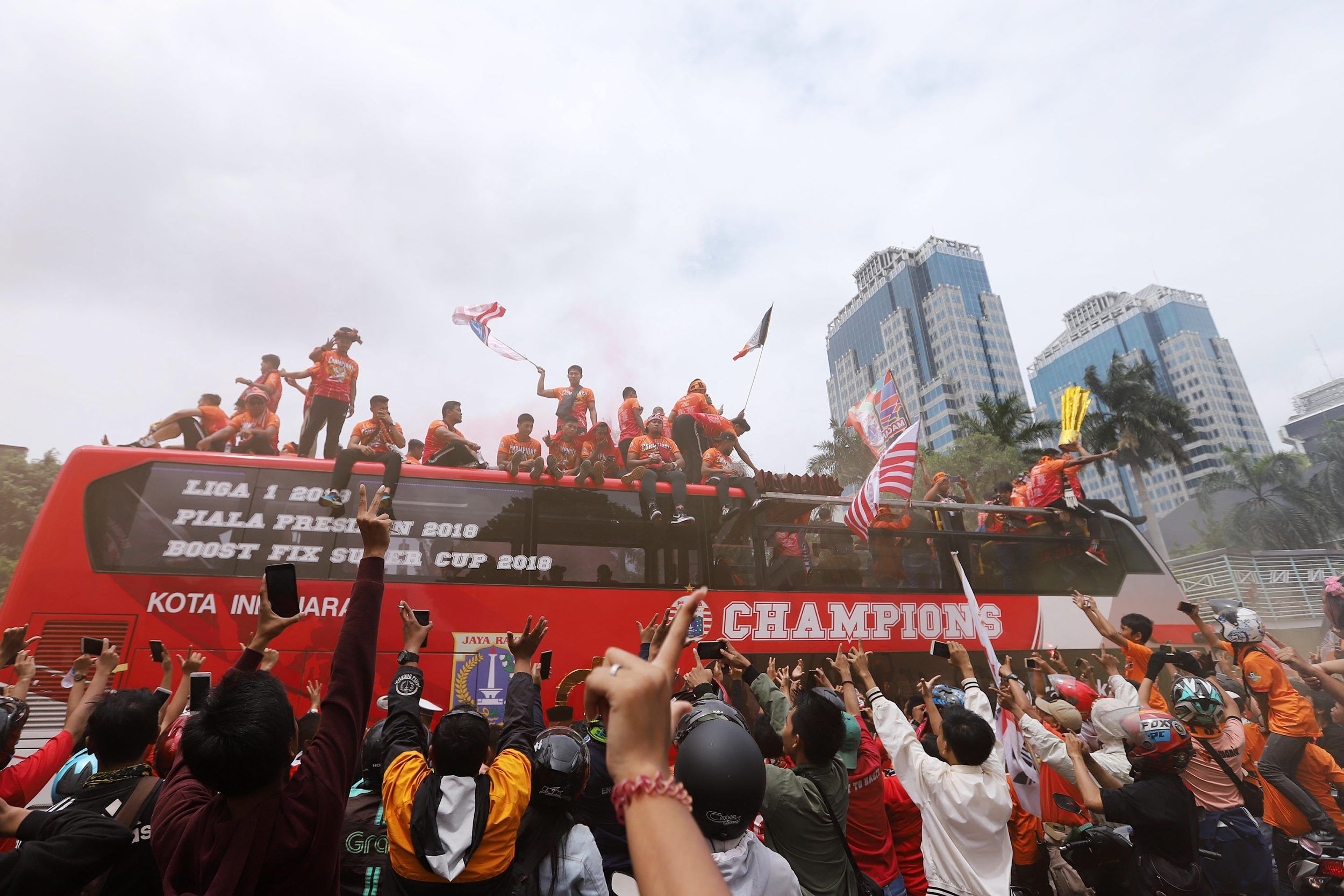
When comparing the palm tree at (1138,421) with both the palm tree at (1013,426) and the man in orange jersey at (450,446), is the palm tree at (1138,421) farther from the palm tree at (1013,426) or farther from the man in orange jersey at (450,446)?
the man in orange jersey at (450,446)

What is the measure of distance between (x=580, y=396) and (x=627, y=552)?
9.51ft

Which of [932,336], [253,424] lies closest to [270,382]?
[253,424]

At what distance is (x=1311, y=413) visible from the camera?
77375 millimetres

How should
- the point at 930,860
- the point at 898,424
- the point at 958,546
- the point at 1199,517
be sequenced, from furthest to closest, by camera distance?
the point at 1199,517 → the point at 898,424 → the point at 958,546 → the point at 930,860

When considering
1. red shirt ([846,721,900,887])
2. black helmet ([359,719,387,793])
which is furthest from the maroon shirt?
red shirt ([846,721,900,887])

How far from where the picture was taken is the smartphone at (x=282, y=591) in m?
1.67

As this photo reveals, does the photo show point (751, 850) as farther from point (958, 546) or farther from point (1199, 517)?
point (1199, 517)

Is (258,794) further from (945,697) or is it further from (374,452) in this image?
(374,452)

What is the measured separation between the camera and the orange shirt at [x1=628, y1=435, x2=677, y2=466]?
8008 mm

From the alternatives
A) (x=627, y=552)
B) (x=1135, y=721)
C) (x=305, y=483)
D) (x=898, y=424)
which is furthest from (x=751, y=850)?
(x=898, y=424)

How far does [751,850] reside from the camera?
1929 mm

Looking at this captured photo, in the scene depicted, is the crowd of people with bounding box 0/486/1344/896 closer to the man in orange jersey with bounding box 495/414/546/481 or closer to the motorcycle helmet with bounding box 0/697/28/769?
the motorcycle helmet with bounding box 0/697/28/769

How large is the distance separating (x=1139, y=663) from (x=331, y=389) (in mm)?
8786

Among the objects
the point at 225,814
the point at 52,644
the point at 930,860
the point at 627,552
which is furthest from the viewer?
the point at 627,552
